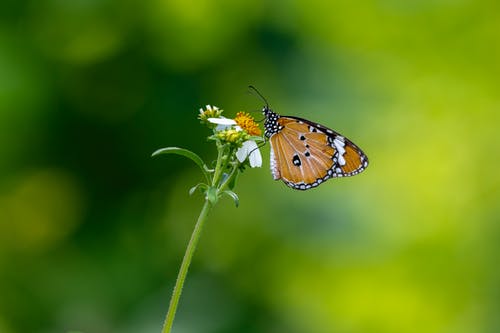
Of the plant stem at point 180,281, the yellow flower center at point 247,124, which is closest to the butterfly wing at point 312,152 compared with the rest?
the yellow flower center at point 247,124

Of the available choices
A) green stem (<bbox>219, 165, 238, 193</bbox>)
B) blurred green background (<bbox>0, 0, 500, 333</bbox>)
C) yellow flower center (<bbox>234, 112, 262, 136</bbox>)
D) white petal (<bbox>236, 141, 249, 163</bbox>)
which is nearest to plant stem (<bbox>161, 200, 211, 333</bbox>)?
green stem (<bbox>219, 165, 238, 193</bbox>)

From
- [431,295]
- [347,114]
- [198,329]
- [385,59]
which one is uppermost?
[385,59]

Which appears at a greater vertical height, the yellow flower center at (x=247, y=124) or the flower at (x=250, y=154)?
the yellow flower center at (x=247, y=124)

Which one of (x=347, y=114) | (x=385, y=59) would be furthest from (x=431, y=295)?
(x=385, y=59)

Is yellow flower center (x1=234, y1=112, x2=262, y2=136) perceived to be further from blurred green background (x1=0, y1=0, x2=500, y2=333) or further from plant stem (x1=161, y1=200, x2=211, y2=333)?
blurred green background (x1=0, y1=0, x2=500, y2=333)

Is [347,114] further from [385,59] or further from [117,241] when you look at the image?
[117,241]

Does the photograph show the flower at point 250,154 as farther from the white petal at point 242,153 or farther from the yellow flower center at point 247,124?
the yellow flower center at point 247,124
